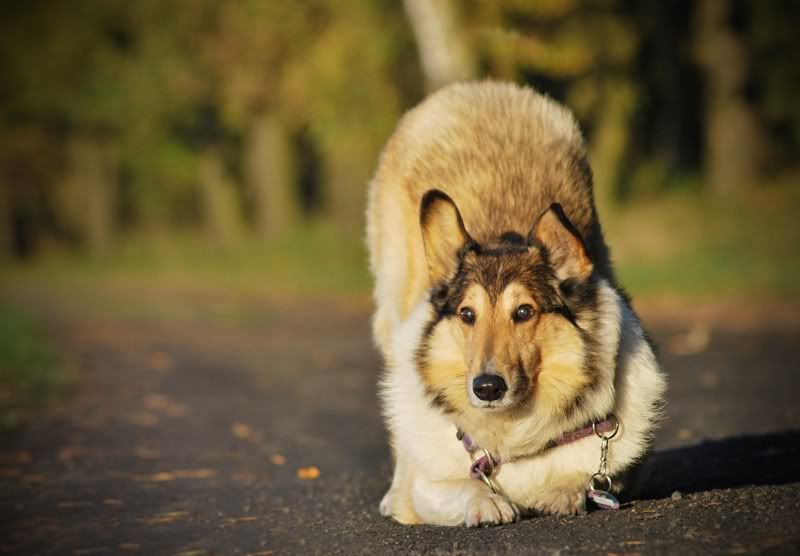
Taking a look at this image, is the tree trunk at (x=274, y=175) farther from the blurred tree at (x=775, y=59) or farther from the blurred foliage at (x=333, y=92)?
the blurred tree at (x=775, y=59)

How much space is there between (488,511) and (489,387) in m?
0.61

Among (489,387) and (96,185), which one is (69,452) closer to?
(489,387)

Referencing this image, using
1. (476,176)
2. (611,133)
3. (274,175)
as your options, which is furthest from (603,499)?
(274,175)

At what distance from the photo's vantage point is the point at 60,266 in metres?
40.9

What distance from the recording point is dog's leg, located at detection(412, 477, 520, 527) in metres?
5.23

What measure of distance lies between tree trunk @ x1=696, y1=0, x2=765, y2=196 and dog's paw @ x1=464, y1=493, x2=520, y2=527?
22475 millimetres

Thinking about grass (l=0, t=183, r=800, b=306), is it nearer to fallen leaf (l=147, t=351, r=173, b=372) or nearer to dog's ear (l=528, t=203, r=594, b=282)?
fallen leaf (l=147, t=351, r=173, b=372)

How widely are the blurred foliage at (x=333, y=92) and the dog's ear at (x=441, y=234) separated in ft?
41.6

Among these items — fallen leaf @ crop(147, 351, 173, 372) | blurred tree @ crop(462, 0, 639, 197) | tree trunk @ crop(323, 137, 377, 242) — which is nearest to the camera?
fallen leaf @ crop(147, 351, 173, 372)

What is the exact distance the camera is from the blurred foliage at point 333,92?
2473cm

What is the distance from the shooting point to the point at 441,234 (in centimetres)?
575

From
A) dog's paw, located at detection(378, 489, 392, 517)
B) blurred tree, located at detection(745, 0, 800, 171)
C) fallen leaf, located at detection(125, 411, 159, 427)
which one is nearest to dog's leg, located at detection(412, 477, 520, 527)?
dog's paw, located at detection(378, 489, 392, 517)

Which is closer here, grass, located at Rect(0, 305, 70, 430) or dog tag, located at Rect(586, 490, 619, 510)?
dog tag, located at Rect(586, 490, 619, 510)

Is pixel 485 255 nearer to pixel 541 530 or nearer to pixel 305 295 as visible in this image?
pixel 541 530
